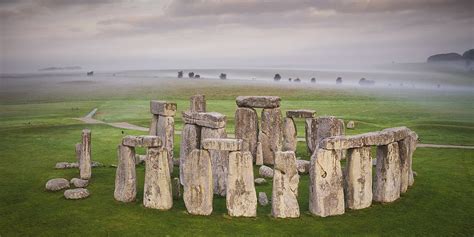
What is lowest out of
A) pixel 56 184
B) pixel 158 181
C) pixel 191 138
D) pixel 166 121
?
pixel 56 184

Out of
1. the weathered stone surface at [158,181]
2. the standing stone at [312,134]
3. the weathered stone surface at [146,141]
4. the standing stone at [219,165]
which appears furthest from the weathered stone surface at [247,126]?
the weathered stone surface at [158,181]

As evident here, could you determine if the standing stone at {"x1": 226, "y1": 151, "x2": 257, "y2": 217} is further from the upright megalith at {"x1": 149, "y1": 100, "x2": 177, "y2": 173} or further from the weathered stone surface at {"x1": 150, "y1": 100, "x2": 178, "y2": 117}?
the weathered stone surface at {"x1": 150, "y1": 100, "x2": 178, "y2": 117}

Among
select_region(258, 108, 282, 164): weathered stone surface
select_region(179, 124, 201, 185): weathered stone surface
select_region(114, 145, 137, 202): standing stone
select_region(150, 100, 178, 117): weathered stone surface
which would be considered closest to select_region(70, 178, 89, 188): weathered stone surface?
select_region(114, 145, 137, 202): standing stone

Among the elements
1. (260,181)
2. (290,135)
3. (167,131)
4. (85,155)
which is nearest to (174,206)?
(260,181)

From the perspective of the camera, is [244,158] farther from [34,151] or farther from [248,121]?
[34,151]

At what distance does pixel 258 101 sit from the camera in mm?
21766

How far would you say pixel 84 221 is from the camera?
548 inches

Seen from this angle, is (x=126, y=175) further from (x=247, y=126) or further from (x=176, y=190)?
(x=247, y=126)

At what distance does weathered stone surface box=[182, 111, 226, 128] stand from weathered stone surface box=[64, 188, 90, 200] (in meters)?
4.61

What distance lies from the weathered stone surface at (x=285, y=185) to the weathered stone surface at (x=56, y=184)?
813cm

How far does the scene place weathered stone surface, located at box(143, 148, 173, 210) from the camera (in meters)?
14.7

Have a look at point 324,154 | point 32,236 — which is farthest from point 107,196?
point 324,154

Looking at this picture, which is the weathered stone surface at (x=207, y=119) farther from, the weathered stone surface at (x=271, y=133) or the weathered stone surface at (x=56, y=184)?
the weathered stone surface at (x=271, y=133)

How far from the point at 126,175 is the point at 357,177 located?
24.7 feet
